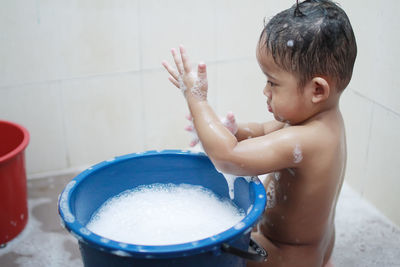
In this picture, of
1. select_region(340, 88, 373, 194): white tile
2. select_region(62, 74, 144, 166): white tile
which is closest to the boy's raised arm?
select_region(340, 88, 373, 194): white tile

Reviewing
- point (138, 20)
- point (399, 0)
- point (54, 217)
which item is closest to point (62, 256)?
point (54, 217)

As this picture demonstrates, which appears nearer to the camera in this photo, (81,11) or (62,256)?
(62,256)

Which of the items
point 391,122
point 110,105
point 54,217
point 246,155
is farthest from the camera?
point 110,105

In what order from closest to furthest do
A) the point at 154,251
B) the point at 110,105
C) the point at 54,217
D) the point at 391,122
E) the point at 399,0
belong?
the point at 154,251 < the point at 399,0 < the point at 391,122 < the point at 54,217 < the point at 110,105

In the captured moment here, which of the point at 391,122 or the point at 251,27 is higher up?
the point at 251,27

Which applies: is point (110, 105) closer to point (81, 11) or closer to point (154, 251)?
point (81, 11)

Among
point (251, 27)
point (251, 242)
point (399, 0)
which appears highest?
point (399, 0)

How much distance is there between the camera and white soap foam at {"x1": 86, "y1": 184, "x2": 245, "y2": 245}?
1.06 metres

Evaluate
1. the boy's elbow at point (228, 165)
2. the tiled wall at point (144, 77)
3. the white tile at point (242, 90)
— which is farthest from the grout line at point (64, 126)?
the boy's elbow at point (228, 165)

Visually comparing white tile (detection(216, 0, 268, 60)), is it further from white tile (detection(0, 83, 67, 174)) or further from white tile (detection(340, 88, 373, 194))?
white tile (detection(0, 83, 67, 174))

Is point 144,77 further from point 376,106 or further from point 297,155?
point 297,155

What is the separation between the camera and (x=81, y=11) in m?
1.75

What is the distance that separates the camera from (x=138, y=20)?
1829 millimetres

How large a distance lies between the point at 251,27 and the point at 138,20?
0.46m
